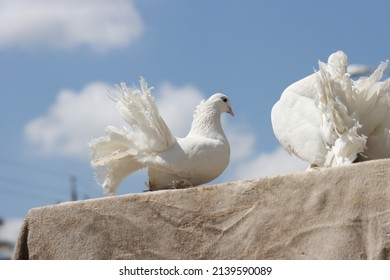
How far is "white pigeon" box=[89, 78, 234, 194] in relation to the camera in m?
4.04

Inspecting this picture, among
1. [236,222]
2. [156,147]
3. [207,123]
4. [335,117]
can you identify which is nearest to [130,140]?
[156,147]

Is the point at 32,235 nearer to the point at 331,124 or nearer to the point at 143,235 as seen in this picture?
the point at 143,235

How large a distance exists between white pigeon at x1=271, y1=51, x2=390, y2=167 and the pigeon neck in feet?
0.94

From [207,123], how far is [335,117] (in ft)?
2.36

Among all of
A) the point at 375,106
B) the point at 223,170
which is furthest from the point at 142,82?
the point at 375,106

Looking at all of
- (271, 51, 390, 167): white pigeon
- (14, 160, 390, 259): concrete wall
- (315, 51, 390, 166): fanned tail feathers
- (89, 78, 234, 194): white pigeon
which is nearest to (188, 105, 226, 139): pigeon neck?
(89, 78, 234, 194): white pigeon

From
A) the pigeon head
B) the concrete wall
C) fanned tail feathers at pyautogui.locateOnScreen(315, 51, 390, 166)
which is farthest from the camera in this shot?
the pigeon head

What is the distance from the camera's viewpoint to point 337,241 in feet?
11.2

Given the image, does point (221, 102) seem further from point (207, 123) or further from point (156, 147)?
point (156, 147)

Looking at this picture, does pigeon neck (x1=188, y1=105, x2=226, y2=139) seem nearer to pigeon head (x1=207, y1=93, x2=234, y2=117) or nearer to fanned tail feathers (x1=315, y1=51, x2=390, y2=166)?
pigeon head (x1=207, y1=93, x2=234, y2=117)

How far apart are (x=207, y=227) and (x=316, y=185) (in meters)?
0.54

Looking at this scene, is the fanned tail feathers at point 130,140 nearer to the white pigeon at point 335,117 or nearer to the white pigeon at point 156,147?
the white pigeon at point 156,147

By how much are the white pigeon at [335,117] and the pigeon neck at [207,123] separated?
11.3 inches

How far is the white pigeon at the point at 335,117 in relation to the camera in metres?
3.72
